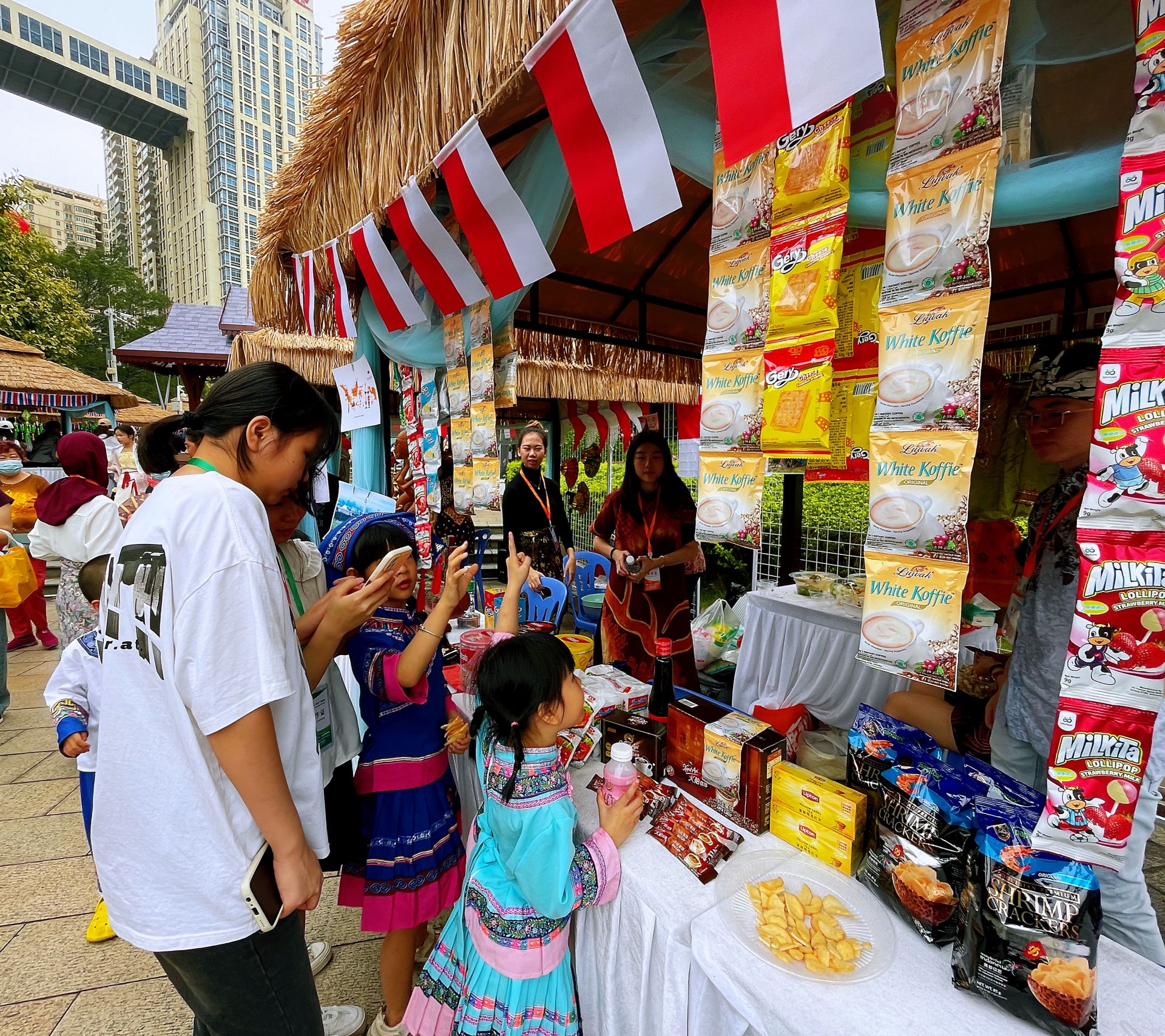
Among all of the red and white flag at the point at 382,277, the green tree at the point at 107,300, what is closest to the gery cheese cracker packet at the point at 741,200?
the red and white flag at the point at 382,277

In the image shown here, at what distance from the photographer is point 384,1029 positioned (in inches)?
65.0

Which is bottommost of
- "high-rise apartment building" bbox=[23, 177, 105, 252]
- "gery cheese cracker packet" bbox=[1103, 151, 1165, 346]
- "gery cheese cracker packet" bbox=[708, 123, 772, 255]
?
"gery cheese cracker packet" bbox=[1103, 151, 1165, 346]

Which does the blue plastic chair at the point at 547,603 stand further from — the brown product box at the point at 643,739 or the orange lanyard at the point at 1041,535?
the orange lanyard at the point at 1041,535

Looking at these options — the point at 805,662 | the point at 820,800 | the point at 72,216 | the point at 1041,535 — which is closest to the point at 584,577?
the point at 805,662

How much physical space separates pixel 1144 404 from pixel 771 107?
0.79m

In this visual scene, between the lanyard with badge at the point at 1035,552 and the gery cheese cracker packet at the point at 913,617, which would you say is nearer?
the gery cheese cracker packet at the point at 913,617

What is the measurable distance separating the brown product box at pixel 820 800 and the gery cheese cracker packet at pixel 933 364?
0.78 meters

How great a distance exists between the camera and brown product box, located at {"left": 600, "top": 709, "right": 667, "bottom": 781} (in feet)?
4.91

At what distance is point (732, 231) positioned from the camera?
127cm

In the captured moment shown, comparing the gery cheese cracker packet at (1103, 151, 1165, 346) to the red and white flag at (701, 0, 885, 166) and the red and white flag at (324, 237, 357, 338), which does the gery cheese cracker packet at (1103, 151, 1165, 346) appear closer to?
the red and white flag at (701, 0, 885, 166)

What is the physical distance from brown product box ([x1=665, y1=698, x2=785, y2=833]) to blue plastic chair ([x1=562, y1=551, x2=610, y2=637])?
3.33 metres

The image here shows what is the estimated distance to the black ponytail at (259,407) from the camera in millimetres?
1068

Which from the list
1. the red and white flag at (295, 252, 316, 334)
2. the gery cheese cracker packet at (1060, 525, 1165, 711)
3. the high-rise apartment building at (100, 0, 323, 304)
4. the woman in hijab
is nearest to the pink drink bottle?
the gery cheese cracker packet at (1060, 525, 1165, 711)

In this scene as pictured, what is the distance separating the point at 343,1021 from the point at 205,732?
60.2 inches
